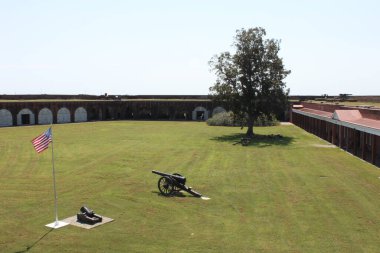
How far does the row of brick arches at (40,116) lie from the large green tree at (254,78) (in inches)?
1008

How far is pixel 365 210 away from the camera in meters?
15.4

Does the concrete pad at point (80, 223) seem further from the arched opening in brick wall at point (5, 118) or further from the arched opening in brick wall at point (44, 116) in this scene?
the arched opening in brick wall at point (44, 116)

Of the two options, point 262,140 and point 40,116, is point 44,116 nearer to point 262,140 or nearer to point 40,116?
point 40,116

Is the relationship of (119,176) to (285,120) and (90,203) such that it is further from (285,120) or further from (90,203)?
(285,120)

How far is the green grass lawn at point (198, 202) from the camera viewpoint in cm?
1209

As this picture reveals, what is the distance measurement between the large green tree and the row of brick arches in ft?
84.0

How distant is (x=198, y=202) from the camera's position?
16.6 metres

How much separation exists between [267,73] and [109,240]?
112 ft

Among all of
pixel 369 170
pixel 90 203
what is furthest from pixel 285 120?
pixel 90 203

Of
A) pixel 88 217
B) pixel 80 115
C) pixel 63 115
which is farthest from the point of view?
pixel 80 115

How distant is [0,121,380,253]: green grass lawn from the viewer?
12094 millimetres

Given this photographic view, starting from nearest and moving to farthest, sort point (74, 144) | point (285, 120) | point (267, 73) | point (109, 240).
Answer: point (109, 240) → point (74, 144) → point (267, 73) → point (285, 120)

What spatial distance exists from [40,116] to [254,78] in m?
34.5

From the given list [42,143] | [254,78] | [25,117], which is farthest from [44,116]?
[42,143]
